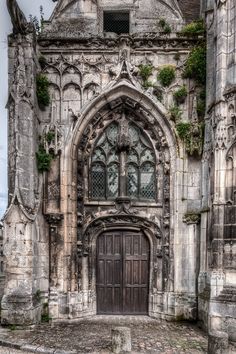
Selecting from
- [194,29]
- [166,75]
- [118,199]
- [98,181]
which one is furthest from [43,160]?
[194,29]

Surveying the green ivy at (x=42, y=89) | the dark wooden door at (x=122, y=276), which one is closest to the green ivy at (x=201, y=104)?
the dark wooden door at (x=122, y=276)

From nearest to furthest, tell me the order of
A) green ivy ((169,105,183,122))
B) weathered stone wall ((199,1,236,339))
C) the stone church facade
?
weathered stone wall ((199,1,236,339)), the stone church facade, green ivy ((169,105,183,122))

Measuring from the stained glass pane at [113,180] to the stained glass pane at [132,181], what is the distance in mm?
342

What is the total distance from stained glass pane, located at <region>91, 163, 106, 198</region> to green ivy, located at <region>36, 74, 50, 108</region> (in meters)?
2.28

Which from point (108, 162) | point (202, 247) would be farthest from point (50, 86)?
point (202, 247)

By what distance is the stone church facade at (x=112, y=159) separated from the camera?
9.17 m

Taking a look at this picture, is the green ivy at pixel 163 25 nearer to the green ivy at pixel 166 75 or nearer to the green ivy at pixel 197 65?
the green ivy at pixel 197 65

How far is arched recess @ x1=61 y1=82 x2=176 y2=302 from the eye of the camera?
9.65m

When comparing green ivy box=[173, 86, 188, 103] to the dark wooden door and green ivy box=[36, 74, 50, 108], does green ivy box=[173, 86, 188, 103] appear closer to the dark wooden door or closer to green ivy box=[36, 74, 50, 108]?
green ivy box=[36, 74, 50, 108]

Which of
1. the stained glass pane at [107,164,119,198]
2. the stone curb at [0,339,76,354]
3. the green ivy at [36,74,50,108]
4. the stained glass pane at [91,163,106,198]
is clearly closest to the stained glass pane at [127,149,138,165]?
the stained glass pane at [107,164,119,198]

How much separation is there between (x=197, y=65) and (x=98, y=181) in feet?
13.6

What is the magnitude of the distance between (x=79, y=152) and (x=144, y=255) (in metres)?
3.40

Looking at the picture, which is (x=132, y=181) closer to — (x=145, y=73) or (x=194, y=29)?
(x=145, y=73)

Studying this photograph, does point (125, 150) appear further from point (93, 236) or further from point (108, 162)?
point (93, 236)
